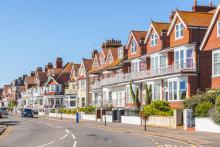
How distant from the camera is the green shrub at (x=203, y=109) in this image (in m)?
37.5

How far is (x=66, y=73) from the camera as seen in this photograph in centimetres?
12600

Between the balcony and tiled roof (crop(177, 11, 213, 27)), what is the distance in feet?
14.9

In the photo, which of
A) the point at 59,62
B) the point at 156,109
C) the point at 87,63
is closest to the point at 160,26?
the point at 156,109

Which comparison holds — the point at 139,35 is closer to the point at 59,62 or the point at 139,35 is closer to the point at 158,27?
the point at 158,27

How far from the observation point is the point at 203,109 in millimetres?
37719

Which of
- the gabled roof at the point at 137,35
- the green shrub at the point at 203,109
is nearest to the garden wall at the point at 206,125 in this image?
the green shrub at the point at 203,109

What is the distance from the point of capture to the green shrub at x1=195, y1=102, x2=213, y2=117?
1478 inches

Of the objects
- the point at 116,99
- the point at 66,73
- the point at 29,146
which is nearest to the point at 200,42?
the point at 116,99

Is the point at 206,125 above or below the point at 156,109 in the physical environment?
below

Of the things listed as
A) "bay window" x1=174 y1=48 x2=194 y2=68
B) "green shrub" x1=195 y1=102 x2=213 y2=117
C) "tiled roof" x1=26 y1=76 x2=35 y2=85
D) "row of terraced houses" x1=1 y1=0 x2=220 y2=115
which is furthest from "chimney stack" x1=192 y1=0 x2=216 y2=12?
"tiled roof" x1=26 y1=76 x2=35 y2=85

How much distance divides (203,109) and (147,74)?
2448 cm

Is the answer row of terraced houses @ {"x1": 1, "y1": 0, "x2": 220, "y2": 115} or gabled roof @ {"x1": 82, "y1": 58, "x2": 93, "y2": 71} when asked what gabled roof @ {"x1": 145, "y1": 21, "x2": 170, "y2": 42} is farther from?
gabled roof @ {"x1": 82, "y1": 58, "x2": 93, "y2": 71}

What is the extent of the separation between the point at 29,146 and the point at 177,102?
106 ft

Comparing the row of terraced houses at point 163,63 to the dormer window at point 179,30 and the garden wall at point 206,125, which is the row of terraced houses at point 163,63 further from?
the garden wall at point 206,125
